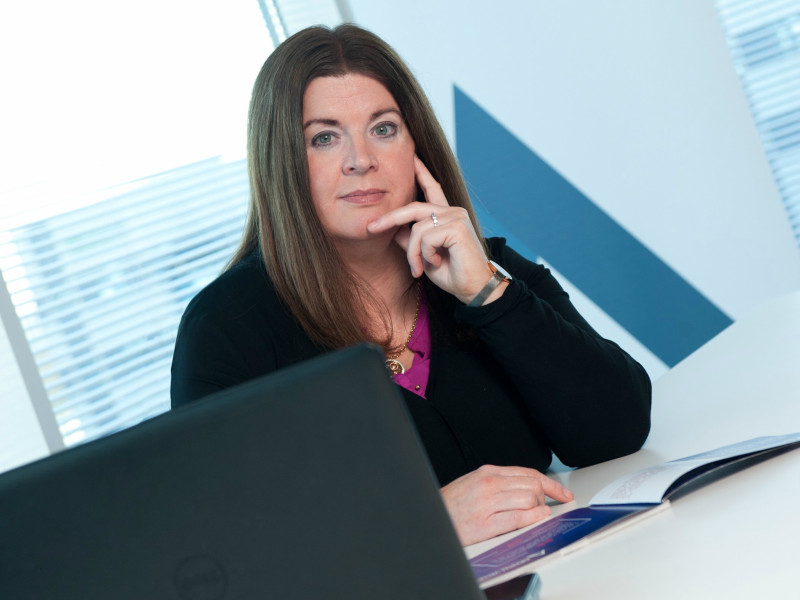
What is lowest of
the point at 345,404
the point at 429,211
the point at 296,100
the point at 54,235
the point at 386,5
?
the point at 345,404

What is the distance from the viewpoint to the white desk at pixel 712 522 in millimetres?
605

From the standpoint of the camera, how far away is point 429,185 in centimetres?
155

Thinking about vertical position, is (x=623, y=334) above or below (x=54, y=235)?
below

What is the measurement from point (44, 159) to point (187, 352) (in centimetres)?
170

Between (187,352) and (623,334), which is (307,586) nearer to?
(187,352)

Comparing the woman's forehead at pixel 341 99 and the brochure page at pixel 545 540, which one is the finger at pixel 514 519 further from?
the woman's forehead at pixel 341 99

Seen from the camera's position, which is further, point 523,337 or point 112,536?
point 523,337

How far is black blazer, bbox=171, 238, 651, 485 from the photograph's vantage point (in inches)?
49.7

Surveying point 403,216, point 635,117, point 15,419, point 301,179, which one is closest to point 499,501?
point 403,216

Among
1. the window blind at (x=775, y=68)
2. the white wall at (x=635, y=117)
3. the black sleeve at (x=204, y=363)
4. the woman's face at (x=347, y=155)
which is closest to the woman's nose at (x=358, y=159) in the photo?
the woman's face at (x=347, y=155)

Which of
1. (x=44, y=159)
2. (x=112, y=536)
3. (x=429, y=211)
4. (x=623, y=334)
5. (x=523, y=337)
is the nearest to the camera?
(x=112, y=536)

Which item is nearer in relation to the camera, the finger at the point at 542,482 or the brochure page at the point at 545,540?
the brochure page at the point at 545,540

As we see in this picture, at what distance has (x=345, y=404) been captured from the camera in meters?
0.45

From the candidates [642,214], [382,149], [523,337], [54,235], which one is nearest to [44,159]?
[54,235]
